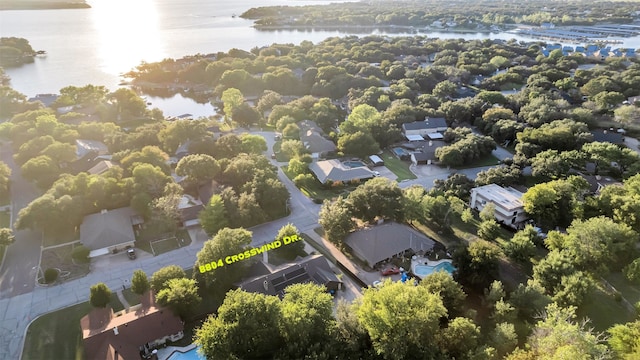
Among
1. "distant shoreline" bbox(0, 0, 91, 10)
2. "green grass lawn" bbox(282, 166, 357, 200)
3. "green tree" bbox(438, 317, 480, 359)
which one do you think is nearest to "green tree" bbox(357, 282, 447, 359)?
"green tree" bbox(438, 317, 480, 359)

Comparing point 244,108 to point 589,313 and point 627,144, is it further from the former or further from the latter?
point 627,144

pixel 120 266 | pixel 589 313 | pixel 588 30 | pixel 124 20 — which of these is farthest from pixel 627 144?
pixel 124 20

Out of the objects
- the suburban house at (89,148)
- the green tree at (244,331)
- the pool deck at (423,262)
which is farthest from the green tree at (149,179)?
the pool deck at (423,262)

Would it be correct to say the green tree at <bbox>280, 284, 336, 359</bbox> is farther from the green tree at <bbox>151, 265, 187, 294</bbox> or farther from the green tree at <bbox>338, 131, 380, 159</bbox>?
the green tree at <bbox>338, 131, 380, 159</bbox>

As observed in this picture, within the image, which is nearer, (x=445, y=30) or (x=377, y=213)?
(x=377, y=213)

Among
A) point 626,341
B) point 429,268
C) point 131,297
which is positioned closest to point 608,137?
point 429,268

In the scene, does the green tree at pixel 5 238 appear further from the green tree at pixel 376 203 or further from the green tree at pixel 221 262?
the green tree at pixel 376 203
